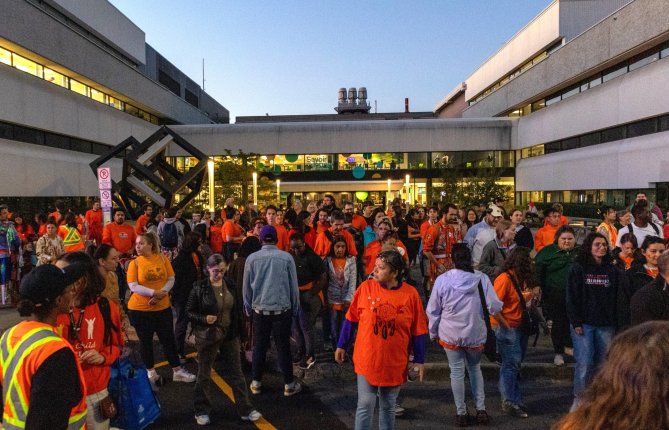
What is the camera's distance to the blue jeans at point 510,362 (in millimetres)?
5293

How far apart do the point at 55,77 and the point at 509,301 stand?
28375 millimetres

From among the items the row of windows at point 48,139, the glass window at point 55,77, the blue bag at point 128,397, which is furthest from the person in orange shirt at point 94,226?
the glass window at point 55,77

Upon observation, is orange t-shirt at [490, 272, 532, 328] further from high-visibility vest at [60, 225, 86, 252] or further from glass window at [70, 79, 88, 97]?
glass window at [70, 79, 88, 97]

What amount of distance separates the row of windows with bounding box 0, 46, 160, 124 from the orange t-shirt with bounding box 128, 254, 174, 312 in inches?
830

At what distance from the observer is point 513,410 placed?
5266 mm

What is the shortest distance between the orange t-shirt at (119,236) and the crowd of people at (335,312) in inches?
34.6

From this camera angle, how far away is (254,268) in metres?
5.86

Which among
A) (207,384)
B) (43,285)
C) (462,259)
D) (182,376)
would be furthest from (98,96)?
(43,285)

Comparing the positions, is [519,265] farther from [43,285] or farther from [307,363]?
[43,285]

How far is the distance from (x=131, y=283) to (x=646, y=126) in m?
28.0

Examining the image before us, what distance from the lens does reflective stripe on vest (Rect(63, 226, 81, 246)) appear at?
1004 cm

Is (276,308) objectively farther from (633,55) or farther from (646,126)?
(633,55)

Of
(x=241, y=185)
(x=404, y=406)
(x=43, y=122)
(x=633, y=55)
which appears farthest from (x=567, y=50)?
(x=404, y=406)

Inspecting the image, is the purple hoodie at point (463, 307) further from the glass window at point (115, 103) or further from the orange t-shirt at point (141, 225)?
the glass window at point (115, 103)
